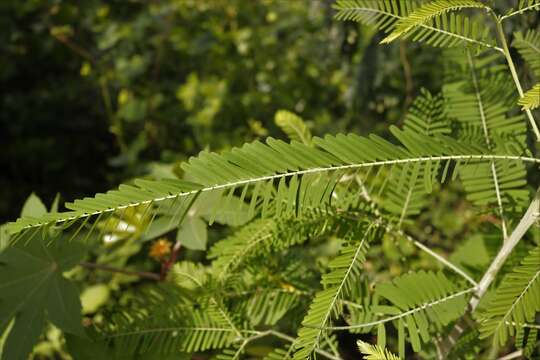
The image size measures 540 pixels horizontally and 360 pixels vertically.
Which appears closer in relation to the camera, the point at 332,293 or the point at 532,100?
the point at 532,100

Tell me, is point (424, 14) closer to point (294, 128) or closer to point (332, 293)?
point (332, 293)

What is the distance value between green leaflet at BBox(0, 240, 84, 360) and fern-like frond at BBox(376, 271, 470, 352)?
0.57 meters

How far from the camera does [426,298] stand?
2.98 ft

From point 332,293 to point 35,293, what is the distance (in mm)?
653

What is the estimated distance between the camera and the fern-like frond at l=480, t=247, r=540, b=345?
0.76 m

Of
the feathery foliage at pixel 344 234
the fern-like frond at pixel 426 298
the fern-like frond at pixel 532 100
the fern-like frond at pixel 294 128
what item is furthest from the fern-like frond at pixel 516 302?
the fern-like frond at pixel 294 128

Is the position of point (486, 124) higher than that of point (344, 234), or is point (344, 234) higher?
point (486, 124)

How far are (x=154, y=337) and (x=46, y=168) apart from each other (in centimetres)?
217

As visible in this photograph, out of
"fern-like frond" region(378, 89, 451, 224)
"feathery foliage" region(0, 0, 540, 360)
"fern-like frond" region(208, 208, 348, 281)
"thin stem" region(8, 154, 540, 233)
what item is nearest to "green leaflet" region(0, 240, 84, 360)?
"feathery foliage" region(0, 0, 540, 360)

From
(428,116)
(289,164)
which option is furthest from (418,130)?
(289,164)

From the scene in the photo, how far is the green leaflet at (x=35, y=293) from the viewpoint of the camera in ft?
3.50

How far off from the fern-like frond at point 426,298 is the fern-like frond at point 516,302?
12 cm

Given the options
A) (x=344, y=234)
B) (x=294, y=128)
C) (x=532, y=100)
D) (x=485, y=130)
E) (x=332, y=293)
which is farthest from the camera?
(x=294, y=128)

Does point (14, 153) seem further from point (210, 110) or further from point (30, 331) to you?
point (30, 331)
